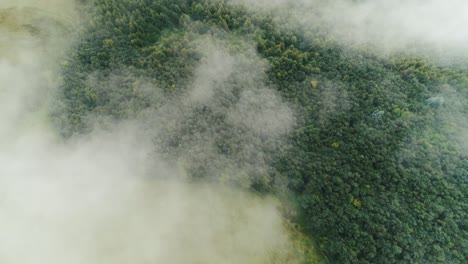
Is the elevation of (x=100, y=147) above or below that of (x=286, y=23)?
below

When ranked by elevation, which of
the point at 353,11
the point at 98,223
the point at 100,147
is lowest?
the point at 98,223

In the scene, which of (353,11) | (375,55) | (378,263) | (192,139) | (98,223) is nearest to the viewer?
(378,263)


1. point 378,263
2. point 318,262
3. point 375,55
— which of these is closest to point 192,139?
point 318,262

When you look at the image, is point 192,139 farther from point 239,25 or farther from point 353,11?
point 353,11

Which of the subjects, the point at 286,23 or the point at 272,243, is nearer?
the point at 272,243

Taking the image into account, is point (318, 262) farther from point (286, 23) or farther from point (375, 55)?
point (286, 23)

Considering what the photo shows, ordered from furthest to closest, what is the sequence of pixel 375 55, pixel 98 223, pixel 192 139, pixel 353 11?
pixel 353 11 < pixel 375 55 < pixel 192 139 < pixel 98 223

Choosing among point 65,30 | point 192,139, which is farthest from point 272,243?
point 65,30
